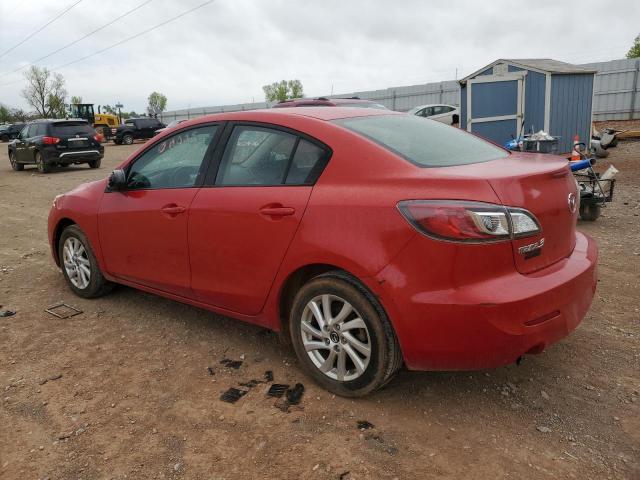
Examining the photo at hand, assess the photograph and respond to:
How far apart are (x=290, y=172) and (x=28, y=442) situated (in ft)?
6.40

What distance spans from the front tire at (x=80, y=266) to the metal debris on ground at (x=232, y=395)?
82.0 inches

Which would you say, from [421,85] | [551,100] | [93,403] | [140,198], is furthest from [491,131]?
A: [421,85]

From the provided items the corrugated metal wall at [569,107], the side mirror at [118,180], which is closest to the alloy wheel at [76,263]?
the side mirror at [118,180]

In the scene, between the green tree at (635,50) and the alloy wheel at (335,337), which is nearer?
the alloy wheel at (335,337)

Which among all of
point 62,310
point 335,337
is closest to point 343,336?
point 335,337

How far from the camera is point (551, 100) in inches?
528

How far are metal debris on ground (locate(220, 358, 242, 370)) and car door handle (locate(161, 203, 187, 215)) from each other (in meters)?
1.02

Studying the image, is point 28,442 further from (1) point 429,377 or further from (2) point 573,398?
(2) point 573,398

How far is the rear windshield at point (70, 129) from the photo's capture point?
17812 mm

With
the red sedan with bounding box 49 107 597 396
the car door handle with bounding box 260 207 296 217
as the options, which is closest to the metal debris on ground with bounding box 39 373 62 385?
the red sedan with bounding box 49 107 597 396

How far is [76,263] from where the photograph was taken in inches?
192

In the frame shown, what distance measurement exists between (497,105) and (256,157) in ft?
39.6

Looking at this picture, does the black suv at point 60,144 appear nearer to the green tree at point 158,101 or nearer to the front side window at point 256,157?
the front side window at point 256,157

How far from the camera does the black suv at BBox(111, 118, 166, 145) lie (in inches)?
1312
